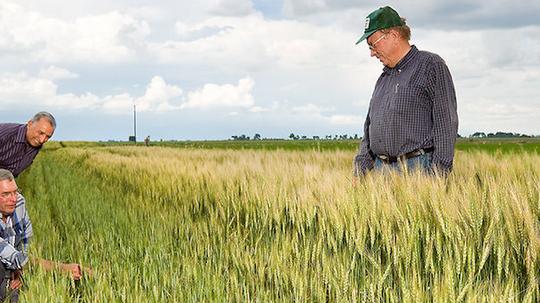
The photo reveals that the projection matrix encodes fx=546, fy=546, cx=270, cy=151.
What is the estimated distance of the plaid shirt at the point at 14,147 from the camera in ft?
16.2

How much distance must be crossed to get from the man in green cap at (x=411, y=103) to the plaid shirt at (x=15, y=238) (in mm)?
2505

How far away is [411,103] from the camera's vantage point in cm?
360

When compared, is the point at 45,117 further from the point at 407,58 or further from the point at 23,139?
the point at 407,58

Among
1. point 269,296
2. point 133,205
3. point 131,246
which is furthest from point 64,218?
point 269,296

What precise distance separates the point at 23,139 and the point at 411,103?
343 cm

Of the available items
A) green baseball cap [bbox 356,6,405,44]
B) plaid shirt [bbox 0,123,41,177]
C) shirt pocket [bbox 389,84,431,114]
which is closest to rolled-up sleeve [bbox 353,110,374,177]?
shirt pocket [bbox 389,84,431,114]

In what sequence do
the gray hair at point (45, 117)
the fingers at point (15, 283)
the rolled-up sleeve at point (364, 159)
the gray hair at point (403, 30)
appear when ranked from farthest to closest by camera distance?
the gray hair at point (45, 117) < the rolled-up sleeve at point (364, 159) < the gray hair at point (403, 30) < the fingers at point (15, 283)

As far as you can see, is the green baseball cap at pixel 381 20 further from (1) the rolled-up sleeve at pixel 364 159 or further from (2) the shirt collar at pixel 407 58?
(1) the rolled-up sleeve at pixel 364 159

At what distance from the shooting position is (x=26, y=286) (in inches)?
140

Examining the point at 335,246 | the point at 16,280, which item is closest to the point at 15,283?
the point at 16,280

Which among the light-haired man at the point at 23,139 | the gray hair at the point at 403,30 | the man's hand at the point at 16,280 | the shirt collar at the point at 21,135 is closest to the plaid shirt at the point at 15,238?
the man's hand at the point at 16,280

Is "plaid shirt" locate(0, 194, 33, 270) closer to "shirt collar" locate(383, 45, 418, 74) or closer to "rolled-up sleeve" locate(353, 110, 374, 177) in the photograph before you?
"rolled-up sleeve" locate(353, 110, 374, 177)

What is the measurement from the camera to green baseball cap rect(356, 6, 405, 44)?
3586mm

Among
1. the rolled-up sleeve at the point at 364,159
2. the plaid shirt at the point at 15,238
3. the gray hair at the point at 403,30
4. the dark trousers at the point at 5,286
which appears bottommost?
the dark trousers at the point at 5,286
